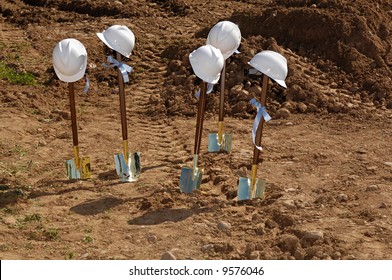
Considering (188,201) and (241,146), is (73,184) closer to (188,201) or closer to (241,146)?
(188,201)

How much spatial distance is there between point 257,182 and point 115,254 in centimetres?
178

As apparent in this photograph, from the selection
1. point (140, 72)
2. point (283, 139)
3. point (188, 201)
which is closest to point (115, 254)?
point (188, 201)

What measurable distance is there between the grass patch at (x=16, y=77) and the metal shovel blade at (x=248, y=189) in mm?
4954

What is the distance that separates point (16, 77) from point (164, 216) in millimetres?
5175

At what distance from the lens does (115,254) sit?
284 inches

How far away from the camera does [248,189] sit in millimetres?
8250

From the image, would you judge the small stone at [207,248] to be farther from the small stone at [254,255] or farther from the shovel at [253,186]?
the shovel at [253,186]

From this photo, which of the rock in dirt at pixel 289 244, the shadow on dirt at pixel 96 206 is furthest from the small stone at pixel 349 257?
the shadow on dirt at pixel 96 206

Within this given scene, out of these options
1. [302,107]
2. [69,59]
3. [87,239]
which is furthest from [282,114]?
[87,239]

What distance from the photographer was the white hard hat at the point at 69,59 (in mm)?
8156

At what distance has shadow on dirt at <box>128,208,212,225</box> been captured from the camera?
786cm

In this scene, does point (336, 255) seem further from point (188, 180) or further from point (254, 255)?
point (188, 180)

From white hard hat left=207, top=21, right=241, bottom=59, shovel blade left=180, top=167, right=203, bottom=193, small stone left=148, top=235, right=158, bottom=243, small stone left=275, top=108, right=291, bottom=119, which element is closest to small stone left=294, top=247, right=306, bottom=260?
small stone left=148, top=235, right=158, bottom=243

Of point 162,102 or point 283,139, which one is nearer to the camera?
point 283,139
